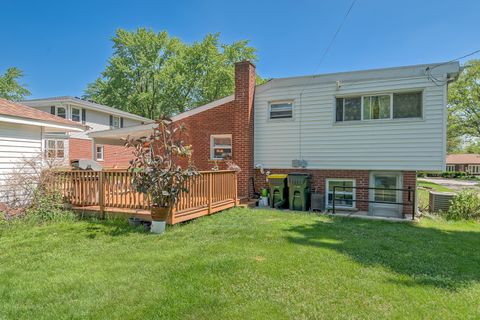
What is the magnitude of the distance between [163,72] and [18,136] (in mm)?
24534

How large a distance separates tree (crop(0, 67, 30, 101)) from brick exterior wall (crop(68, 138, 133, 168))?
2552 cm

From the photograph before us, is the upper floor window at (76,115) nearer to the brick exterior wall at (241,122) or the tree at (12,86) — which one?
the brick exterior wall at (241,122)

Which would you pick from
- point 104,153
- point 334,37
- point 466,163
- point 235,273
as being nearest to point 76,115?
point 104,153

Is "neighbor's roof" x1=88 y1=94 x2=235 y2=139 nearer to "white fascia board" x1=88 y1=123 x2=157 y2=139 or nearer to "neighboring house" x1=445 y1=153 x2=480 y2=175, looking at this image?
"white fascia board" x1=88 y1=123 x2=157 y2=139

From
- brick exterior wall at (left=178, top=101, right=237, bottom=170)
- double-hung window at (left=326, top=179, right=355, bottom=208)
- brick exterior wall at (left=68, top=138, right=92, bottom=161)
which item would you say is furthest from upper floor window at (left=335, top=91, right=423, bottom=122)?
brick exterior wall at (left=68, top=138, right=92, bottom=161)

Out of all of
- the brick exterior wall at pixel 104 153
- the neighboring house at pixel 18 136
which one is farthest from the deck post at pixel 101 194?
the brick exterior wall at pixel 104 153

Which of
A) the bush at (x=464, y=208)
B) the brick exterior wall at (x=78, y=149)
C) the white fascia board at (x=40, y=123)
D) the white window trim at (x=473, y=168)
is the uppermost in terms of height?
the white fascia board at (x=40, y=123)

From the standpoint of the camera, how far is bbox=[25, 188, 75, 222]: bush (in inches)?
277

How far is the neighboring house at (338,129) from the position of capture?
8.96 meters

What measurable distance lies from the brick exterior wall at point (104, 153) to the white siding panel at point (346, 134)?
1199cm

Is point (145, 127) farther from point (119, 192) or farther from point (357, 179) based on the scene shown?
point (357, 179)

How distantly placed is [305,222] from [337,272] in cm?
337

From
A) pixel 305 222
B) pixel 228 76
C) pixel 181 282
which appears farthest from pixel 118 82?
pixel 181 282

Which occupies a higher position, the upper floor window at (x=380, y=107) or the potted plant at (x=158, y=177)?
the upper floor window at (x=380, y=107)
